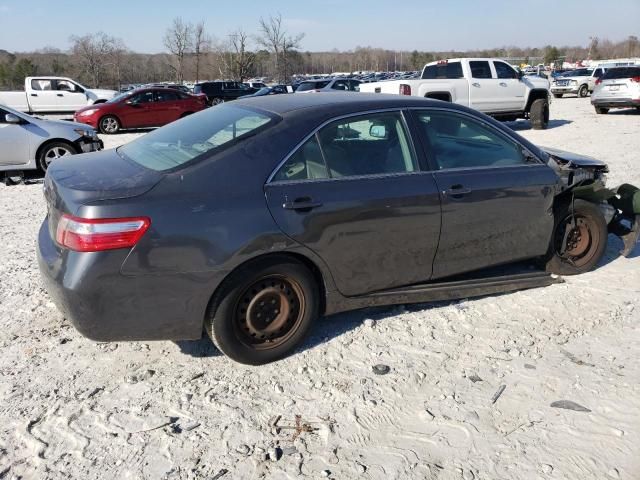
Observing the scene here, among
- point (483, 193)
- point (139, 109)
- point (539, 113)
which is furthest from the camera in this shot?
point (139, 109)

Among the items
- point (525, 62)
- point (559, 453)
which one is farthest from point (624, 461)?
point (525, 62)

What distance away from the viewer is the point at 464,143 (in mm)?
4160

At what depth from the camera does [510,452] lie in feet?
8.82

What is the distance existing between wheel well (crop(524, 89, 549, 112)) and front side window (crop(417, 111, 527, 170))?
1350cm

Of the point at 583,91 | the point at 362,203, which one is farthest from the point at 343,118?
the point at 583,91

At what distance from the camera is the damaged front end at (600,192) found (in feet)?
15.0

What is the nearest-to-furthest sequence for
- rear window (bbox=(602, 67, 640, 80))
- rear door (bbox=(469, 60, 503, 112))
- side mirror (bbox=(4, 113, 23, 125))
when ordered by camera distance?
side mirror (bbox=(4, 113, 23, 125)) → rear door (bbox=(469, 60, 503, 112)) → rear window (bbox=(602, 67, 640, 80))

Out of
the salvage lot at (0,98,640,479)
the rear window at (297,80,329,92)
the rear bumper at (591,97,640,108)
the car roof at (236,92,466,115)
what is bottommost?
the salvage lot at (0,98,640,479)

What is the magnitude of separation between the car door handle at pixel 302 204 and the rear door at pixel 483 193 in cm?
101

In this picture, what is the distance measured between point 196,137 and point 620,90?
1994 centimetres

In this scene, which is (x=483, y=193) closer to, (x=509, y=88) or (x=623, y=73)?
(x=509, y=88)

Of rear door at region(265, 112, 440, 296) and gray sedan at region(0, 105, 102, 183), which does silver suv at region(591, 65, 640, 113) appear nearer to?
gray sedan at region(0, 105, 102, 183)

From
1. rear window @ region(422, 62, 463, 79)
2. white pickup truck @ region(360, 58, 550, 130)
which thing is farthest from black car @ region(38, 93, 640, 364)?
rear window @ region(422, 62, 463, 79)

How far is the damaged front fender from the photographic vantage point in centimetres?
475
